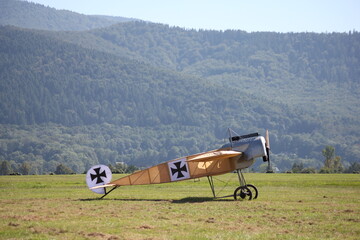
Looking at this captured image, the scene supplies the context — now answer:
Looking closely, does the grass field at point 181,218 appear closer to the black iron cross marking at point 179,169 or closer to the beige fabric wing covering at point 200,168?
the beige fabric wing covering at point 200,168

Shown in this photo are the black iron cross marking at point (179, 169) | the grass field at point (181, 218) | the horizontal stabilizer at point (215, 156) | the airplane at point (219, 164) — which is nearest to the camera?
the grass field at point (181, 218)

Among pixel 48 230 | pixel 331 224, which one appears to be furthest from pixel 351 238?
pixel 48 230

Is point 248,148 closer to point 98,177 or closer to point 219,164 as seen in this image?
point 219,164

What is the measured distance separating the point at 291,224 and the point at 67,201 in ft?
37.1

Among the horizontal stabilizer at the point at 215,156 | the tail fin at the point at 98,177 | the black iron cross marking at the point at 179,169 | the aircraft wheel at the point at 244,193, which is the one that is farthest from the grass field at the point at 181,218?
the horizontal stabilizer at the point at 215,156

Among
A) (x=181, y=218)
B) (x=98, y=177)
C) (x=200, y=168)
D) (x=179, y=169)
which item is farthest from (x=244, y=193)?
(x=98, y=177)

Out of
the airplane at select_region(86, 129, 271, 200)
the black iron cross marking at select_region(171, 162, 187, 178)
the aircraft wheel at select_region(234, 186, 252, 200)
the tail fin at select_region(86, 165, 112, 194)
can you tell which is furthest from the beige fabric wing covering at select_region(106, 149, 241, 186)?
the aircraft wheel at select_region(234, 186, 252, 200)

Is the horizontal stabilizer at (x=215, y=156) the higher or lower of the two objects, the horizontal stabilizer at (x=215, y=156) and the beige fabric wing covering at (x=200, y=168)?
the higher

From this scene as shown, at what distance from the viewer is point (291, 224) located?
18.4 metres

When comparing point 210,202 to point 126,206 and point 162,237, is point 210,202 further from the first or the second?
point 162,237

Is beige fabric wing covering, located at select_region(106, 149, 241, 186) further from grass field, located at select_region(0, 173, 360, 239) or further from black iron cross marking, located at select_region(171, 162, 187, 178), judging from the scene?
grass field, located at select_region(0, 173, 360, 239)

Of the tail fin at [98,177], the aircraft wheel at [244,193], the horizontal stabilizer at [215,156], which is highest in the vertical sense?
the horizontal stabilizer at [215,156]

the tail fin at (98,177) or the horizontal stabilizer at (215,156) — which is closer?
the horizontal stabilizer at (215,156)

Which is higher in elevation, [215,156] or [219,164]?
[215,156]
